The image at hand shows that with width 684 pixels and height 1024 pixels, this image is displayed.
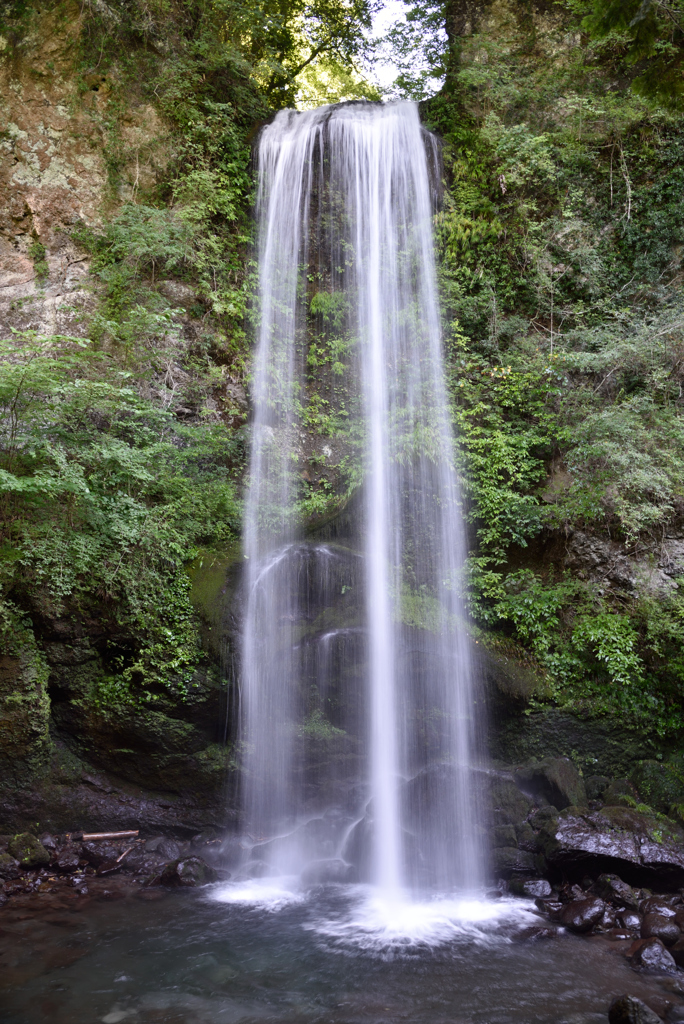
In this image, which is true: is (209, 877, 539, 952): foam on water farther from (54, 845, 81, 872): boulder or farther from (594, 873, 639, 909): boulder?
(54, 845, 81, 872): boulder

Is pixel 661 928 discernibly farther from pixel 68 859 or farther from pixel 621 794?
pixel 68 859

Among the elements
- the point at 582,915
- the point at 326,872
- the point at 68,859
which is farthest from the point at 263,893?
the point at 582,915

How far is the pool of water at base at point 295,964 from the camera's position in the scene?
4117 millimetres

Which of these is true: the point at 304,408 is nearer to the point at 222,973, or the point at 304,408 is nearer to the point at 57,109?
A: the point at 57,109

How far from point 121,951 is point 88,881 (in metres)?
1.39

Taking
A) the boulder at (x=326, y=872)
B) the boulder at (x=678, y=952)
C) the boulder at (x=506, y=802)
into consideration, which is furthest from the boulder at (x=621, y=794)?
the boulder at (x=326, y=872)

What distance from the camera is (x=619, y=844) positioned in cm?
577

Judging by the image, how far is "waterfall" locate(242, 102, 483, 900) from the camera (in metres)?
6.78

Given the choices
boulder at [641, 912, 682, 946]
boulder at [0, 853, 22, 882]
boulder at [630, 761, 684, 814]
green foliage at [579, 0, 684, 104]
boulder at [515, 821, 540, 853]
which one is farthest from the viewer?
boulder at [630, 761, 684, 814]

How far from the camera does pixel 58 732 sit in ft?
22.8

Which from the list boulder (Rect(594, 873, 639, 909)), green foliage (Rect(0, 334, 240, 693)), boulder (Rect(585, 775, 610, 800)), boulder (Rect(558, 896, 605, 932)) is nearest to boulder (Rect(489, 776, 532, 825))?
boulder (Rect(585, 775, 610, 800))

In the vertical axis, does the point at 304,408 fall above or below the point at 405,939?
above

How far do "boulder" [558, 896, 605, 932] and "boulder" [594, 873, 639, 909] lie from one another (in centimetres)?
19

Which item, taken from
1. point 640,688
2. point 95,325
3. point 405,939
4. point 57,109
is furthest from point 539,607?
point 57,109
